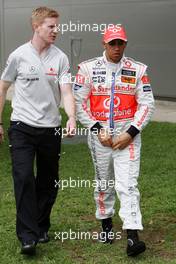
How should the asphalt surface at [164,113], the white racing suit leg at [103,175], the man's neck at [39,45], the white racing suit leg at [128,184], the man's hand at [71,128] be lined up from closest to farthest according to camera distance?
the man's hand at [71,128], the white racing suit leg at [128,184], the man's neck at [39,45], the white racing suit leg at [103,175], the asphalt surface at [164,113]

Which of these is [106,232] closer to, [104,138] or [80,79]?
[104,138]

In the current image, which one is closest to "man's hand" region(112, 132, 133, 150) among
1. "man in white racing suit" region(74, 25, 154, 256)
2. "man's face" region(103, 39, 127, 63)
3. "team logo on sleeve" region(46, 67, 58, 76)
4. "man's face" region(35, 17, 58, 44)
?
"man in white racing suit" region(74, 25, 154, 256)

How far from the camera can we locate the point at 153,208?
6.43 meters

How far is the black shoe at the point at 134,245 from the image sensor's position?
16.3 feet

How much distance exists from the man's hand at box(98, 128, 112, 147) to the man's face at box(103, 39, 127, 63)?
58cm

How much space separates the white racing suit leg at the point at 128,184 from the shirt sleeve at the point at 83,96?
351mm

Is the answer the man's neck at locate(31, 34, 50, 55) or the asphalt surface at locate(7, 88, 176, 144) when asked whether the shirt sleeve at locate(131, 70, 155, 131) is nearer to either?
the man's neck at locate(31, 34, 50, 55)

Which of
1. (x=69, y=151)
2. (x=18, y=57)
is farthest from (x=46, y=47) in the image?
(x=69, y=151)

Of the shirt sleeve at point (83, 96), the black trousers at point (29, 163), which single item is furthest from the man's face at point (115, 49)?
the black trousers at point (29, 163)

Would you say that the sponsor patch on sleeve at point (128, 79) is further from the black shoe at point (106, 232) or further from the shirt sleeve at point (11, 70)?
the black shoe at point (106, 232)

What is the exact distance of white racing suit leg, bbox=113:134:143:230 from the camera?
198 inches

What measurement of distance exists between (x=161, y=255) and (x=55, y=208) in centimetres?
177

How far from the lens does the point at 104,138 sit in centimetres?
512

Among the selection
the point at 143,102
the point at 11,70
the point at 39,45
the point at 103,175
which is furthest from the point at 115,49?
the point at 103,175
